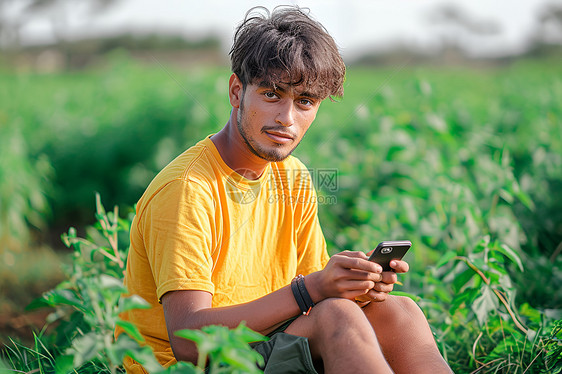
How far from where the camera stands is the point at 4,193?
456 cm

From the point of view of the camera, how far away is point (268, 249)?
2021 millimetres

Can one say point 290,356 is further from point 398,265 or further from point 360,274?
point 398,265

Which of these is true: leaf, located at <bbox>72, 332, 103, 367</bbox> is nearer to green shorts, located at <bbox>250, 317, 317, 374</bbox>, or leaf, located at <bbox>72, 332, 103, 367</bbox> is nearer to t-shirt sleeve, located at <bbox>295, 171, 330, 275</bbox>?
green shorts, located at <bbox>250, 317, 317, 374</bbox>

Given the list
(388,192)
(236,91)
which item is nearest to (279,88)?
(236,91)

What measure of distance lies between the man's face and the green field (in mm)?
658

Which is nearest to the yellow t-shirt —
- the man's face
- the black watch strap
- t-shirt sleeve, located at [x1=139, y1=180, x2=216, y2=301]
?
t-shirt sleeve, located at [x1=139, y1=180, x2=216, y2=301]

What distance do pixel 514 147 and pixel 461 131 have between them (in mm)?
569

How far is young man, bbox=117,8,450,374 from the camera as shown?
1.64m

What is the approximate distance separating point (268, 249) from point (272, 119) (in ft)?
1.48

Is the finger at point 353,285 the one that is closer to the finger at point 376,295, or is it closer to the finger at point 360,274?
the finger at point 360,274

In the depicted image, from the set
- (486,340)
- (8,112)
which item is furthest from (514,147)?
(8,112)

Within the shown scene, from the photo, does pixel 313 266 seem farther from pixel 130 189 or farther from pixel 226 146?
pixel 130 189

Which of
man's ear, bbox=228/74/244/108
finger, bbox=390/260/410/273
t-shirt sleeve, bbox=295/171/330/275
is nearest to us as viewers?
finger, bbox=390/260/410/273

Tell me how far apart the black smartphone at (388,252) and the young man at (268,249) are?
0.09 ft
